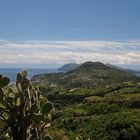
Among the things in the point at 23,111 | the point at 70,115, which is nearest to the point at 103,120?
the point at 70,115

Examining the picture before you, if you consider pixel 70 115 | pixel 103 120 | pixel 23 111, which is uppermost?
pixel 23 111

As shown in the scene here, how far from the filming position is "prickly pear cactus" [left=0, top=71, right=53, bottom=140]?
67.9ft

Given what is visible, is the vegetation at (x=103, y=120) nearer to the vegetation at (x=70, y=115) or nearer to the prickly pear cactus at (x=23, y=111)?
the vegetation at (x=70, y=115)

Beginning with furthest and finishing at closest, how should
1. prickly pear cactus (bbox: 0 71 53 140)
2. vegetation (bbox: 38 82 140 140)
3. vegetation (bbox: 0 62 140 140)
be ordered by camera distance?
vegetation (bbox: 38 82 140 140) < vegetation (bbox: 0 62 140 140) < prickly pear cactus (bbox: 0 71 53 140)

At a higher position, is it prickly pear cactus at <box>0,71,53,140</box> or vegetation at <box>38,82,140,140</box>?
prickly pear cactus at <box>0,71,53,140</box>

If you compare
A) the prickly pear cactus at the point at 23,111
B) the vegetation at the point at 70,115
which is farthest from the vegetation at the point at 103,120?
the prickly pear cactus at the point at 23,111

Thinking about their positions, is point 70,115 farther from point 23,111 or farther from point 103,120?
point 23,111

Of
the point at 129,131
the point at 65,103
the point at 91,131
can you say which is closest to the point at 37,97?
the point at 129,131

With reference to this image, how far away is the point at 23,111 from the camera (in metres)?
20.9

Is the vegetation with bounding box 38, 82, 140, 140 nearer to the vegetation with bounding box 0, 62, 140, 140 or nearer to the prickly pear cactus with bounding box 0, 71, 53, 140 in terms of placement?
the vegetation with bounding box 0, 62, 140, 140

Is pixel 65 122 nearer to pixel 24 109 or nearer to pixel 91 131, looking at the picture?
pixel 91 131

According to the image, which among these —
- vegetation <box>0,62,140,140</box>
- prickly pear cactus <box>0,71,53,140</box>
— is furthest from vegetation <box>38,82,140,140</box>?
prickly pear cactus <box>0,71,53,140</box>

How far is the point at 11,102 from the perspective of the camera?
2075cm

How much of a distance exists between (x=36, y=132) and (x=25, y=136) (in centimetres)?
61
